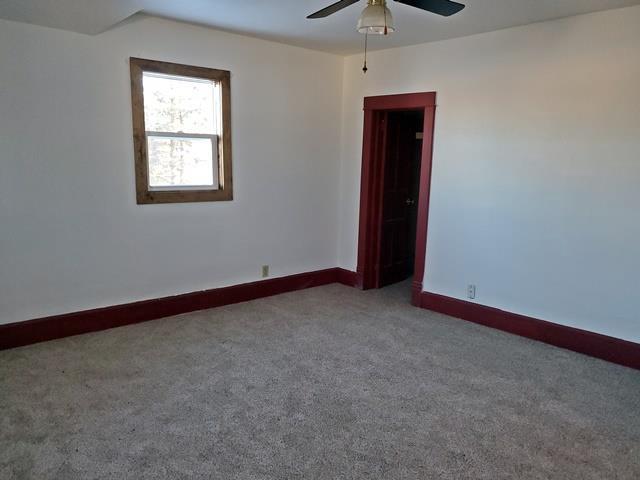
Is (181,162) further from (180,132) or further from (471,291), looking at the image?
(471,291)

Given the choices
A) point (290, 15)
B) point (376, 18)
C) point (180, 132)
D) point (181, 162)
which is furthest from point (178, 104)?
point (376, 18)

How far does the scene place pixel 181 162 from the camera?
160 inches

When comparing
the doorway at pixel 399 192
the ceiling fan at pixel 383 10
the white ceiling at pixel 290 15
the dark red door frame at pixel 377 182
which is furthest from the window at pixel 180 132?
the ceiling fan at pixel 383 10

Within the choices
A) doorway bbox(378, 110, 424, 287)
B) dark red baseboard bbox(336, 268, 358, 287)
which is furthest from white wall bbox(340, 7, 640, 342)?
dark red baseboard bbox(336, 268, 358, 287)

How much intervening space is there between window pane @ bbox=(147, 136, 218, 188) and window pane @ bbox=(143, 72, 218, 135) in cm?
11

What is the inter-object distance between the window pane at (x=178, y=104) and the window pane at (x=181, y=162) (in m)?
0.11

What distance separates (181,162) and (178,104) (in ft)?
1.66

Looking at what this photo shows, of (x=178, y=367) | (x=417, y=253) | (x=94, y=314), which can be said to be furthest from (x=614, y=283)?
(x=94, y=314)

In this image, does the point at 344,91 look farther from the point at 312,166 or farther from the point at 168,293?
the point at 168,293

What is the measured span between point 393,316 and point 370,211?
131 centimetres

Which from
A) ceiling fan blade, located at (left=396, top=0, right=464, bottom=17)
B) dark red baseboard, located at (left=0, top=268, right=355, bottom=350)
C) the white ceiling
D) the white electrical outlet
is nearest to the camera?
ceiling fan blade, located at (left=396, top=0, right=464, bottom=17)

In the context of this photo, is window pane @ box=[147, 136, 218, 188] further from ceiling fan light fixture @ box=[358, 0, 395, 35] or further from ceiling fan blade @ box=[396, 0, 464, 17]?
ceiling fan blade @ box=[396, 0, 464, 17]

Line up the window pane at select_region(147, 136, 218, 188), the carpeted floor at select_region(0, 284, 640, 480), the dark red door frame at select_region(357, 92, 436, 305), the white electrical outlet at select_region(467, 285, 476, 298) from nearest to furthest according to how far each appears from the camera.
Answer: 1. the carpeted floor at select_region(0, 284, 640, 480)
2. the window pane at select_region(147, 136, 218, 188)
3. the white electrical outlet at select_region(467, 285, 476, 298)
4. the dark red door frame at select_region(357, 92, 436, 305)

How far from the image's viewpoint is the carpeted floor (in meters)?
2.20
